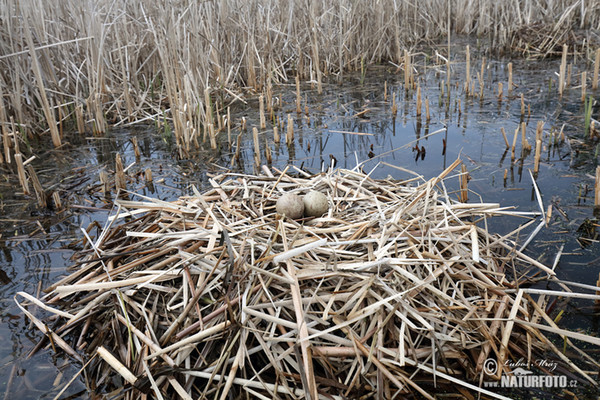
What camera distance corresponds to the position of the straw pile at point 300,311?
203cm

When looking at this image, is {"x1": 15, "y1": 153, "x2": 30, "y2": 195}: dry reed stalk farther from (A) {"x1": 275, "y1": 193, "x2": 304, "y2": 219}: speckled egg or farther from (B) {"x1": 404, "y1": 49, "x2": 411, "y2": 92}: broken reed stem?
(B) {"x1": 404, "y1": 49, "x2": 411, "y2": 92}: broken reed stem

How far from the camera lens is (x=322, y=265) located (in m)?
2.34

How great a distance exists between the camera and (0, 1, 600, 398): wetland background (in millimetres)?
3248

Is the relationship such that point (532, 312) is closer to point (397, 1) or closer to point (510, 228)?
point (510, 228)

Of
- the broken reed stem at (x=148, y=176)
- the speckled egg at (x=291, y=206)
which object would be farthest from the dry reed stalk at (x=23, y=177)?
the speckled egg at (x=291, y=206)

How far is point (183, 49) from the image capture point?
15.9 feet

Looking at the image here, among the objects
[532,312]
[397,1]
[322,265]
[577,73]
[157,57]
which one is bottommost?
[532,312]

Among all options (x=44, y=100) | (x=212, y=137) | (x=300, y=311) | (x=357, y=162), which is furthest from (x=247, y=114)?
(x=300, y=311)

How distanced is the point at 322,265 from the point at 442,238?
0.70 metres

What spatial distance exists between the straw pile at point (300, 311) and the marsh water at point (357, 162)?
0.77 ft

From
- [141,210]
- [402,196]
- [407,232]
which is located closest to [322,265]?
[407,232]

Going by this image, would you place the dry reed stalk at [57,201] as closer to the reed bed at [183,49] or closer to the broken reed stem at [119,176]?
the broken reed stem at [119,176]

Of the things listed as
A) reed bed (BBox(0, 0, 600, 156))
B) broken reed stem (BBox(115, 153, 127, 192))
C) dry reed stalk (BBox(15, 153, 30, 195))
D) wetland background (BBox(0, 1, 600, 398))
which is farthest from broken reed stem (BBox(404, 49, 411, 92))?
dry reed stalk (BBox(15, 153, 30, 195))

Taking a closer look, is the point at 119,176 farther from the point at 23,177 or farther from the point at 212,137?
the point at 212,137
